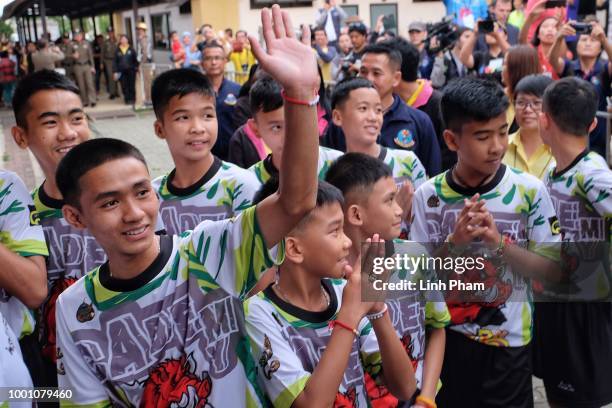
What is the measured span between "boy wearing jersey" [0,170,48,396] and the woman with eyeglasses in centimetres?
262

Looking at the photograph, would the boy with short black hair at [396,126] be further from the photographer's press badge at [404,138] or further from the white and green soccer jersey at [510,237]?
the white and green soccer jersey at [510,237]

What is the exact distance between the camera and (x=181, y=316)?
199 centimetres

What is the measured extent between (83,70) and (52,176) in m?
19.9

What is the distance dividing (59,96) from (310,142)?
1.58 metres

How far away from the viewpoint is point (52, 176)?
107 inches

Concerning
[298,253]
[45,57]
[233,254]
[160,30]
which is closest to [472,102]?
[298,253]

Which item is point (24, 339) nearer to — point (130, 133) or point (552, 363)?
point (552, 363)

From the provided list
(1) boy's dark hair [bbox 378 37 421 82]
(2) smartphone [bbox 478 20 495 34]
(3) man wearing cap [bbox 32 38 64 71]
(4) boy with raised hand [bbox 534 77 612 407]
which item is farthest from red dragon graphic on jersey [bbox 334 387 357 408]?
(3) man wearing cap [bbox 32 38 64 71]

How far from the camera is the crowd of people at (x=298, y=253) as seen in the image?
197 cm

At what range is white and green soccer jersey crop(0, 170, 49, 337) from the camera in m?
2.39

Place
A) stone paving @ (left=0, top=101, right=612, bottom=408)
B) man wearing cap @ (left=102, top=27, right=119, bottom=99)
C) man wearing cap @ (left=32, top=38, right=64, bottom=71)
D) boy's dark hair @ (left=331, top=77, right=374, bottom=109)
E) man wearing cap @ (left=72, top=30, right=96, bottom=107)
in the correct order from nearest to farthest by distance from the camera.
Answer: boy's dark hair @ (left=331, top=77, right=374, bottom=109)
stone paving @ (left=0, top=101, right=612, bottom=408)
man wearing cap @ (left=32, top=38, right=64, bottom=71)
man wearing cap @ (left=72, top=30, right=96, bottom=107)
man wearing cap @ (left=102, top=27, right=119, bottom=99)

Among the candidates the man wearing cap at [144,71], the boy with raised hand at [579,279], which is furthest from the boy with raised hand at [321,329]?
the man wearing cap at [144,71]

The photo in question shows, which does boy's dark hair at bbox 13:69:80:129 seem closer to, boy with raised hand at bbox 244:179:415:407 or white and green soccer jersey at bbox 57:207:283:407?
white and green soccer jersey at bbox 57:207:283:407

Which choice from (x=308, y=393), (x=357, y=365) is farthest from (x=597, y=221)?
(x=308, y=393)
